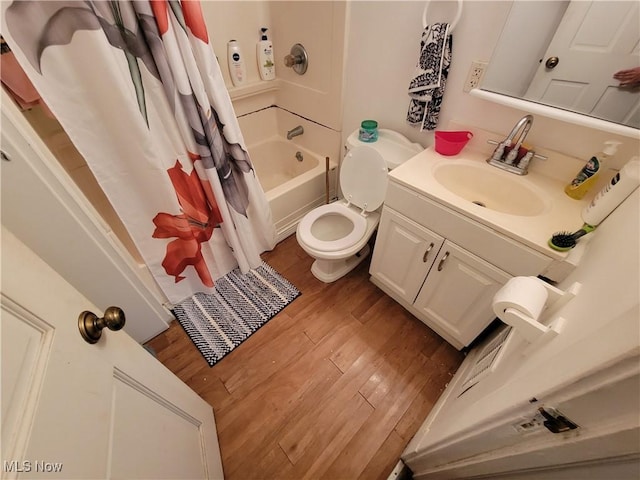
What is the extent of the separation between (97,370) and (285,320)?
3.59ft

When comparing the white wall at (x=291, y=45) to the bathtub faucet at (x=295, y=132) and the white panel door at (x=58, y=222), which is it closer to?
the bathtub faucet at (x=295, y=132)

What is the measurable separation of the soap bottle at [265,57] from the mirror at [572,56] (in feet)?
4.87

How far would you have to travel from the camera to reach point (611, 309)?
0.40 meters

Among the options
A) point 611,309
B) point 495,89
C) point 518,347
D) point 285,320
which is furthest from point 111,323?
point 495,89

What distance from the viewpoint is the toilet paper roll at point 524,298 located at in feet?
2.06

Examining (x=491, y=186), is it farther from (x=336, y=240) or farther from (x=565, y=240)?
(x=336, y=240)

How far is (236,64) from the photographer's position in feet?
5.94

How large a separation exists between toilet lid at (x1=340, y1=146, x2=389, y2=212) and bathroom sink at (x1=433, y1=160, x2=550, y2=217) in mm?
321

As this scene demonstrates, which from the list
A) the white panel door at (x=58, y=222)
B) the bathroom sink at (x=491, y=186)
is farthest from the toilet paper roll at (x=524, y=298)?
the white panel door at (x=58, y=222)

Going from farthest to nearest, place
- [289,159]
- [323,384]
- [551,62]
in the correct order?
[289,159] → [323,384] → [551,62]

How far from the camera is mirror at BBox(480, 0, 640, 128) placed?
881mm

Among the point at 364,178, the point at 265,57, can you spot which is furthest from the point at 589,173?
the point at 265,57

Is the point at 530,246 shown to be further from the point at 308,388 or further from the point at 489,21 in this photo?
the point at 308,388

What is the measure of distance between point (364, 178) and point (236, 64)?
4.01ft
